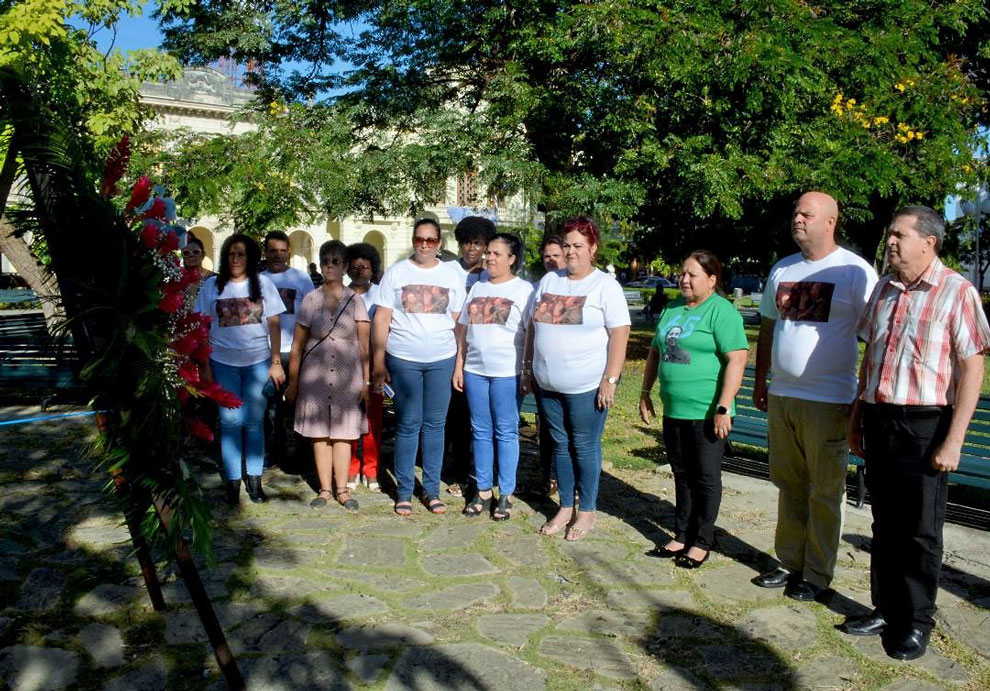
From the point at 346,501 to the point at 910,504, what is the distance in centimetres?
356

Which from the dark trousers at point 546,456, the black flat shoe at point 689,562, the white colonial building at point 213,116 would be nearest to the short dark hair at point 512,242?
the dark trousers at point 546,456

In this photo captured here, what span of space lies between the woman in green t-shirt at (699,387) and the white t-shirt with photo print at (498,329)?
1.02 meters

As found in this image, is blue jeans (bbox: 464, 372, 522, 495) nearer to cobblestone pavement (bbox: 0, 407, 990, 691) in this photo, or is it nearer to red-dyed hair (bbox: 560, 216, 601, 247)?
cobblestone pavement (bbox: 0, 407, 990, 691)

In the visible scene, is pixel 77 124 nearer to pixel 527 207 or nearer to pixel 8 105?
pixel 8 105

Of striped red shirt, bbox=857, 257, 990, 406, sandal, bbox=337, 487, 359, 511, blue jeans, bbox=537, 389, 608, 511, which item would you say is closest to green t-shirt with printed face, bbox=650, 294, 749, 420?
blue jeans, bbox=537, 389, 608, 511

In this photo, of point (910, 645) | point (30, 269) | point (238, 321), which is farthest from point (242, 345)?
point (30, 269)

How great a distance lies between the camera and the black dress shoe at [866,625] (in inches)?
155

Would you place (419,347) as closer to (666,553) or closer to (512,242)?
(512,242)

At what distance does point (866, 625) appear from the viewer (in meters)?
3.96

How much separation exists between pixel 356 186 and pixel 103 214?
8170mm

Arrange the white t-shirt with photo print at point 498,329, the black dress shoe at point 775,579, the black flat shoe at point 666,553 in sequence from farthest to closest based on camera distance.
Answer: the white t-shirt with photo print at point 498,329 → the black flat shoe at point 666,553 → the black dress shoe at point 775,579

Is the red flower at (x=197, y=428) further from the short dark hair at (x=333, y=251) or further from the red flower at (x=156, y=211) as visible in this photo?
the short dark hair at (x=333, y=251)

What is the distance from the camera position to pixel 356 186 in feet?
36.4

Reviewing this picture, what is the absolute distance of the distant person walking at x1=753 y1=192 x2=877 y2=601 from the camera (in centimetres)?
417
